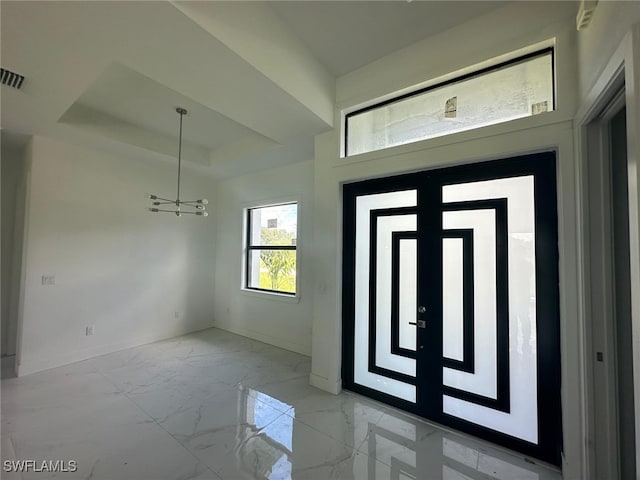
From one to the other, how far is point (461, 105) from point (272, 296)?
3.73 metres

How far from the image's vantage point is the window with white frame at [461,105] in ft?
6.70

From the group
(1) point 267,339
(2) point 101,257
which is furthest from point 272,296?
(2) point 101,257

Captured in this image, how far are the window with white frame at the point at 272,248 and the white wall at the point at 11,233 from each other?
3.14 metres

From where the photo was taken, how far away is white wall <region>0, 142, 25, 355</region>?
11.8 feet

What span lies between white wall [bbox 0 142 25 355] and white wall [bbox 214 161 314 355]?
275 cm

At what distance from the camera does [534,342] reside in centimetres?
199

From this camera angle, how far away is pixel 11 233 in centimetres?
376

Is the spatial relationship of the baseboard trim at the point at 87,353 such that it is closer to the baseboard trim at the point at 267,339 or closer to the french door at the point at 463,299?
the baseboard trim at the point at 267,339

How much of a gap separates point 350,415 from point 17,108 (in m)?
4.51

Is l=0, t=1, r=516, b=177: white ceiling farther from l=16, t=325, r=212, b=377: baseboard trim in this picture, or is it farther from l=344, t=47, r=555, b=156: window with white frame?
l=16, t=325, r=212, b=377: baseboard trim

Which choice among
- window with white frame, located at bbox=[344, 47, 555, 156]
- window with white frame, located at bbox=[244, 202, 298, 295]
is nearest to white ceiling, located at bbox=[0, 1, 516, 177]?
window with white frame, located at bbox=[344, 47, 555, 156]

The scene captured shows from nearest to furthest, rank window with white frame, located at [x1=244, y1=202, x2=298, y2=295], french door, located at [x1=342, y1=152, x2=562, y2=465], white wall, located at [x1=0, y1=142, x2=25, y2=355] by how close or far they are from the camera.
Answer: french door, located at [x1=342, y1=152, x2=562, y2=465] → white wall, located at [x1=0, y1=142, x2=25, y2=355] → window with white frame, located at [x1=244, y1=202, x2=298, y2=295]

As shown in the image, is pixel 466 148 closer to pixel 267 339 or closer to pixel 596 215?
pixel 596 215

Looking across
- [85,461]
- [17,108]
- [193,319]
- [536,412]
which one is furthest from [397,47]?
[193,319]
